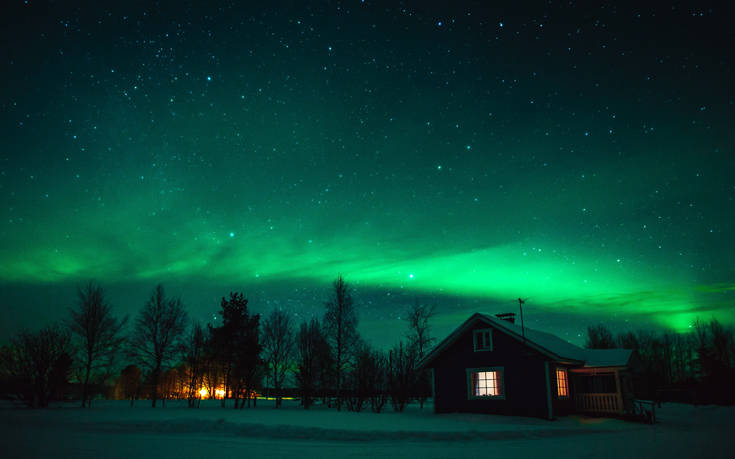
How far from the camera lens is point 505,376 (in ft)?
82.2

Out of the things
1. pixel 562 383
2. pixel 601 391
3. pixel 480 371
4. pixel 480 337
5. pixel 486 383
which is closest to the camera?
pixel 562 383

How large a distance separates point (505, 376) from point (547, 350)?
3.15 meters

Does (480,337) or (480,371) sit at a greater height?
(480,337)

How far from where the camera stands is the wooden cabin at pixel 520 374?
23906 millimetres

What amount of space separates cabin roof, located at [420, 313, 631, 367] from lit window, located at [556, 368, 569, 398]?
3.95 feet

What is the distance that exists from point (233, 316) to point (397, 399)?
66.4 ft

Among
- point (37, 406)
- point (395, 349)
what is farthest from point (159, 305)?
point (395, 349)

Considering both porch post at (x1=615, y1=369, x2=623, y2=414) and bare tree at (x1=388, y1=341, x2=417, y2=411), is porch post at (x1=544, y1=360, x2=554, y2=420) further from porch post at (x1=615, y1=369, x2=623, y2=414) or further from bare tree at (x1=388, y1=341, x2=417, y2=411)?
bare tree at (x1=388, y1=341, x2=417, y2=411)

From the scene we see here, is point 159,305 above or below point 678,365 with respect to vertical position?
above

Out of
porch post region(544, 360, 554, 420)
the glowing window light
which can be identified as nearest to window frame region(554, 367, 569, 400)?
porch post region(544, 360, 554, 420)

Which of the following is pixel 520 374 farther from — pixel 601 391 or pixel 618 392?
pixel 601 391

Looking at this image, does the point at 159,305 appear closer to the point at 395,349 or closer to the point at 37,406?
the point at 37,406

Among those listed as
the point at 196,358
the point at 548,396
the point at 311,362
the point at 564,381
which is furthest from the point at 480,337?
the point at 196,358

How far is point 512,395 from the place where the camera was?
24.5 m
